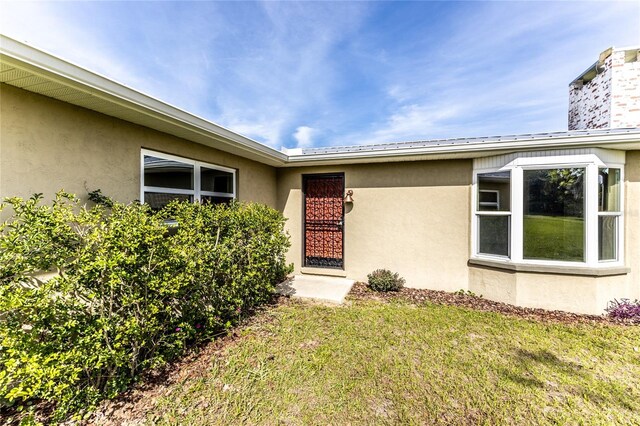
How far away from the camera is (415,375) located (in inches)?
126

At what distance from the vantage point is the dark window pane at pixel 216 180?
532cm

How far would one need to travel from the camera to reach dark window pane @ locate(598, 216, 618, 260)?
509 cm

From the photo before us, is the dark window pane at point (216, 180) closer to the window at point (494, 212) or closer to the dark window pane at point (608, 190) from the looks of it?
the window at point (494, 212)

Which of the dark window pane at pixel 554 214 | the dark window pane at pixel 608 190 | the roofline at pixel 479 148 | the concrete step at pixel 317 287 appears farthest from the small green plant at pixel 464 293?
the roofline at pixel 479 148

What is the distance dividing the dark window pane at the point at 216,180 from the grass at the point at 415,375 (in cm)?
291

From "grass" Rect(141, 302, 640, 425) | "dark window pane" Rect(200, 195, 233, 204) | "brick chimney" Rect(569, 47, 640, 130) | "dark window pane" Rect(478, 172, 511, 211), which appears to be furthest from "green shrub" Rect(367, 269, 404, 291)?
"brick chimney" Rect(569, 47, 640, 130)

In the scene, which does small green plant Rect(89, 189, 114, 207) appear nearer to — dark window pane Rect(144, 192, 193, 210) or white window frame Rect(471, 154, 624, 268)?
dark window pane Rect(144, 192, 193, 210)

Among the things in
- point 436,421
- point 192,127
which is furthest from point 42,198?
point 436,421

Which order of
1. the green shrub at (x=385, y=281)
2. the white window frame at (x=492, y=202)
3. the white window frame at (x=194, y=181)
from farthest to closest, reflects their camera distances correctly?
the green shrub at (x=385, y=281), the white window frame at (x=492, y=202), the white window frame at (x=194, y=181)

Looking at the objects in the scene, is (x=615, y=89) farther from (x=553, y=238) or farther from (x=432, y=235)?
(x=432, y=235)

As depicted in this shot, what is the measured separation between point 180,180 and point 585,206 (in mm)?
7570

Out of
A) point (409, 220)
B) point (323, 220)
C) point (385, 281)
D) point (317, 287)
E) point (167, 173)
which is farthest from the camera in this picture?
point (323, 220)

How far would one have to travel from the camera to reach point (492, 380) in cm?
310

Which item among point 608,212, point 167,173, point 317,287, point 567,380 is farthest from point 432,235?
point 167,173
